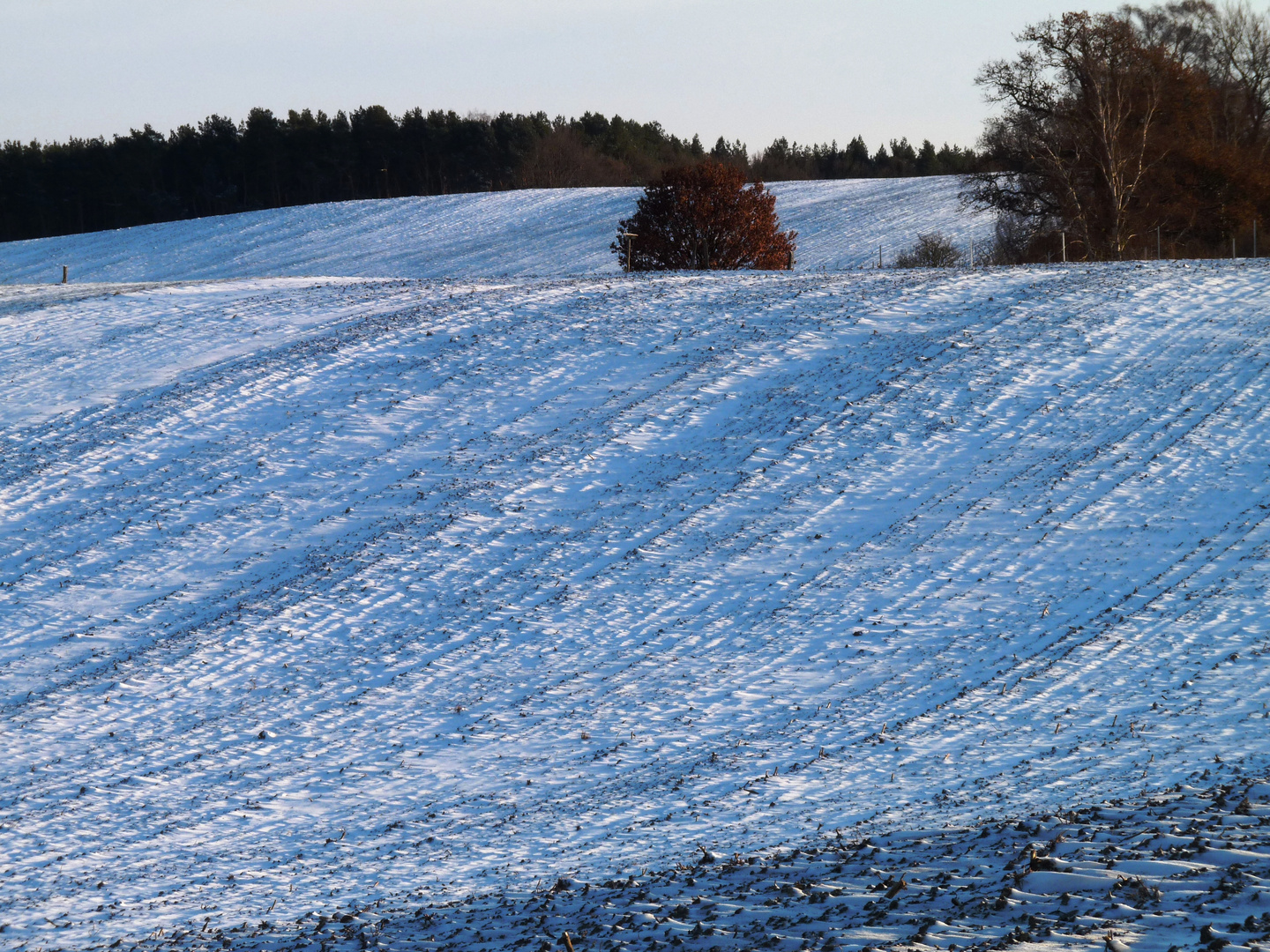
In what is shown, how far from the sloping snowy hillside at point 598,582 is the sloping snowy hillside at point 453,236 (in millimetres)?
25815

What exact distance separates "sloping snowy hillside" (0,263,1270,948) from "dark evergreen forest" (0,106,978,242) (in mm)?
64428

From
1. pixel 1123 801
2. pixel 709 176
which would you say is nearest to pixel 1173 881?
pixel 1123 801

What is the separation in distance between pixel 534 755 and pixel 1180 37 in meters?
64.5

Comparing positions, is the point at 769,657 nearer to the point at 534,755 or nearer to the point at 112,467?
the point at 534,755

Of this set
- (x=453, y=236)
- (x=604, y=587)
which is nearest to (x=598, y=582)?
(x=604, y=587)

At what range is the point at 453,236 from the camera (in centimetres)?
5675

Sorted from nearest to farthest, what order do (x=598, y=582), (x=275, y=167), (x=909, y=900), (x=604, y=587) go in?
(x=909, y=900) → (x=604, y=587) → (x=598, y=582) → (x=275, y=167)

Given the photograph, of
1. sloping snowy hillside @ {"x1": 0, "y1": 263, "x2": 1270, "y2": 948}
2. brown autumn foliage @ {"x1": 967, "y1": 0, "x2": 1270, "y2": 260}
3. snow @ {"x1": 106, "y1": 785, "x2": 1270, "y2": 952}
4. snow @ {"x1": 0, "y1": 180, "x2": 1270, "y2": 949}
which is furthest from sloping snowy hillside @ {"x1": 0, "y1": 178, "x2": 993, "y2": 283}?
snow @ {"x1": 106, "y1": 785, "x2": 1270, "y2": 952}

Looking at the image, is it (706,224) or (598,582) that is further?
(706,224)

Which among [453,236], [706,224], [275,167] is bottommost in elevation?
[706,224]

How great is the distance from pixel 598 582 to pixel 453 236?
45085mm

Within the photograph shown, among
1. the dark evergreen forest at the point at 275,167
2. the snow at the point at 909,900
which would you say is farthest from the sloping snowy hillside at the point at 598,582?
the dark evergreen forest at the point at 275,167

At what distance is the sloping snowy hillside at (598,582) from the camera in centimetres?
989

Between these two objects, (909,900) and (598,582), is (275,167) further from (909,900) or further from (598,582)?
(909,900)
